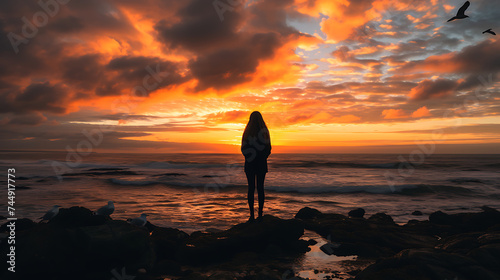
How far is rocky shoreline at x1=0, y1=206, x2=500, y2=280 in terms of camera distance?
432cm

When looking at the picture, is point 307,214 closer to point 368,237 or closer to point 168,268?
point 368,237

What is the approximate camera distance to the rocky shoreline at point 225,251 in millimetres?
4324

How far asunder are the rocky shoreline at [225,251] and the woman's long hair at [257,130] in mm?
2153

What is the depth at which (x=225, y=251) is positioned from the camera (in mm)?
6188

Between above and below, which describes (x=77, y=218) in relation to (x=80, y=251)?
above

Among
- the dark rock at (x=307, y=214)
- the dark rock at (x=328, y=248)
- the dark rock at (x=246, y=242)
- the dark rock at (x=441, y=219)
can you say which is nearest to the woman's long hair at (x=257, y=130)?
the dark rock at (x=246, y=242)

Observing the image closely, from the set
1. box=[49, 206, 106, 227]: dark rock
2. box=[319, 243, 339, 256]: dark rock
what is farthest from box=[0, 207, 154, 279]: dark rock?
box=[319, 243, 339, 256]: dark rock

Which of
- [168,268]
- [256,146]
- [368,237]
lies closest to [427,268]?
[368,237]

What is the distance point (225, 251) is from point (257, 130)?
290 cm

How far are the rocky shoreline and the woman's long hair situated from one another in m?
2.15

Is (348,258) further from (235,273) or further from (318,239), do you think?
(235,273)

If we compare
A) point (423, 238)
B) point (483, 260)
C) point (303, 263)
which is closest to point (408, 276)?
point (483, 260)

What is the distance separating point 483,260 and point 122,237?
6.24 meters

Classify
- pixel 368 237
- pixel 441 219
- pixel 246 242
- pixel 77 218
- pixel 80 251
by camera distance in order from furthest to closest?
pixel 441 219, pixel 368 237, pixel 246 242, pixel 77 218, pixel 80 251
